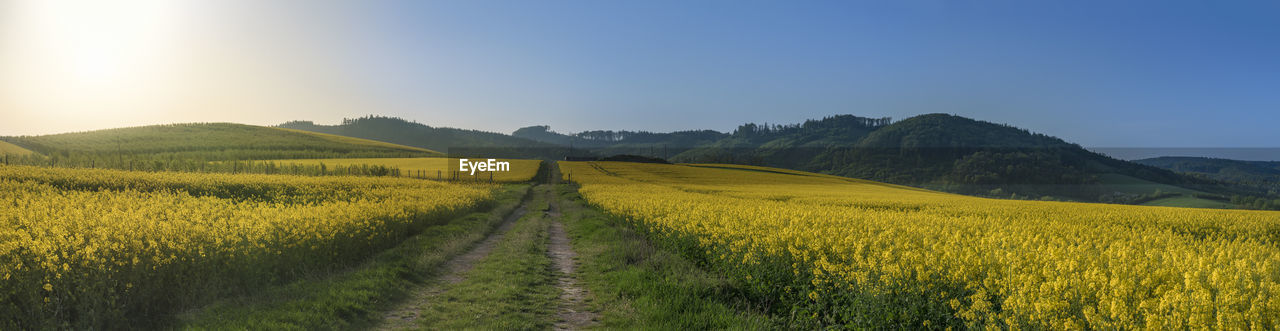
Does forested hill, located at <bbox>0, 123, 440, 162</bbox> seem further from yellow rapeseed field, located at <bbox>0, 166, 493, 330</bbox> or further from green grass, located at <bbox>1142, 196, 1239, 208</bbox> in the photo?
green grass, located at <bbox>1142, 196, 1239, 208</bbox>

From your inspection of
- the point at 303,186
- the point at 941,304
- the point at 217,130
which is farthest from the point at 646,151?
the point at 941,304

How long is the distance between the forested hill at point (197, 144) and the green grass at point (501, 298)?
92.8m

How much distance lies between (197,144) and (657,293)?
124 meters

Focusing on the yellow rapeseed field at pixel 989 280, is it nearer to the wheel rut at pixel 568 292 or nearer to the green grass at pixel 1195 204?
the wheel rut at pixel 568 292

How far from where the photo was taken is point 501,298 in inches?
340

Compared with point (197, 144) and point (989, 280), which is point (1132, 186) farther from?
point (197, 144)

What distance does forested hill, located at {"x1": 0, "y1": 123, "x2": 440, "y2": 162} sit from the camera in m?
85.6

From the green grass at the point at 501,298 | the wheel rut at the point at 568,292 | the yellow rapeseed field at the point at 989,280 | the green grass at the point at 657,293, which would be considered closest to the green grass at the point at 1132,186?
the wheel rut at the point at 568,292

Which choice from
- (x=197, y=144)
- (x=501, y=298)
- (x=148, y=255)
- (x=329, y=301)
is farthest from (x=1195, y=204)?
(x=197, y=144)

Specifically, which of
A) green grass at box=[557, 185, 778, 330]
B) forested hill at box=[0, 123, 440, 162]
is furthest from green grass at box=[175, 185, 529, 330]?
forested hill at box=[0, 123, 440, 162]

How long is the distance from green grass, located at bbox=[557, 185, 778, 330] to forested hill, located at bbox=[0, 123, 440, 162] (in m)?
94.1

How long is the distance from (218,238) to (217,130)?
145 meters

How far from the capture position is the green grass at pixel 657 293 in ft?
23.3

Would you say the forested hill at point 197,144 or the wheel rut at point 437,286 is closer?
the wheel rut at point 437,286
